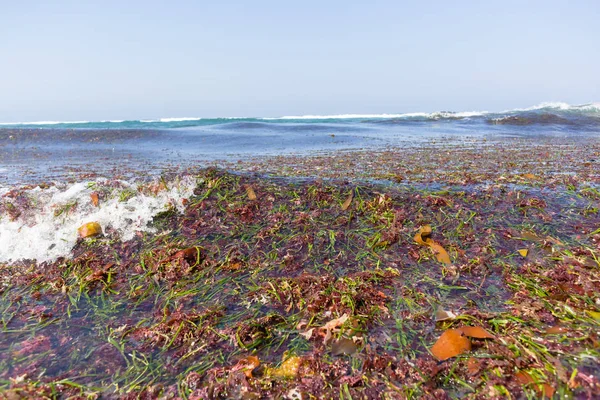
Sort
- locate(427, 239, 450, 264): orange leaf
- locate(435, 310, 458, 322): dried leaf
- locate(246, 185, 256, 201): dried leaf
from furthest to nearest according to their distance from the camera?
1. locate(246, 185, 256, 201): dried leaf
2. locate(427, 239, 450, 264): orange leaf
3. locate(435, 310, 458, 322): dried leaf

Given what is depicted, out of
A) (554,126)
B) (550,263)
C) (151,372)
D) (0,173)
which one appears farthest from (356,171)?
(554,126)

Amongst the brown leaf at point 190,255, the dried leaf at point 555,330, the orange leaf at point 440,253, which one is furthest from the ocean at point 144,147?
the dried leaf at point 555,330

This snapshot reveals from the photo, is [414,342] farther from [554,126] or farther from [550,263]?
[554,126]

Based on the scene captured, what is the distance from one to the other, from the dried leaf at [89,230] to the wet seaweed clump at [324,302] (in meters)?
0.07

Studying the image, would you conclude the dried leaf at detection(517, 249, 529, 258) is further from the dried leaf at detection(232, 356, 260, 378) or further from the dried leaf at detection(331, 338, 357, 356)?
the dried leaf at detection(232, 356, 260, 378)

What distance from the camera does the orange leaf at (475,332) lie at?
2.21 metres

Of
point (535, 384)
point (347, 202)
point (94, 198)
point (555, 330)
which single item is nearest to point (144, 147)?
point (94, 198)

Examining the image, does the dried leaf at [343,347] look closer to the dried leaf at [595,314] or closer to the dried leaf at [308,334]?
the dried leaf at [308,334]

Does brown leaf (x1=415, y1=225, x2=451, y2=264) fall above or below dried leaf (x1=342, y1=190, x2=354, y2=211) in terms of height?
below

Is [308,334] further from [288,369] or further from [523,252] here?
[523,252]

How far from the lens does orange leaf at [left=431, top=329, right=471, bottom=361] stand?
7.07 feet

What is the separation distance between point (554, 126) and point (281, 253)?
2312 centimetres

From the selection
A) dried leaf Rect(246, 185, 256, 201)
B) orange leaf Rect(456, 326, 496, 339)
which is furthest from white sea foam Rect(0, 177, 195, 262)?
orange leaf Rect(456, 326, 496, 339)

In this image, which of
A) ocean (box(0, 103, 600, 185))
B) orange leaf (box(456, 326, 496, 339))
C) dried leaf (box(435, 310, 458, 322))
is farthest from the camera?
ocean (box(0, 103, 600, 185))
